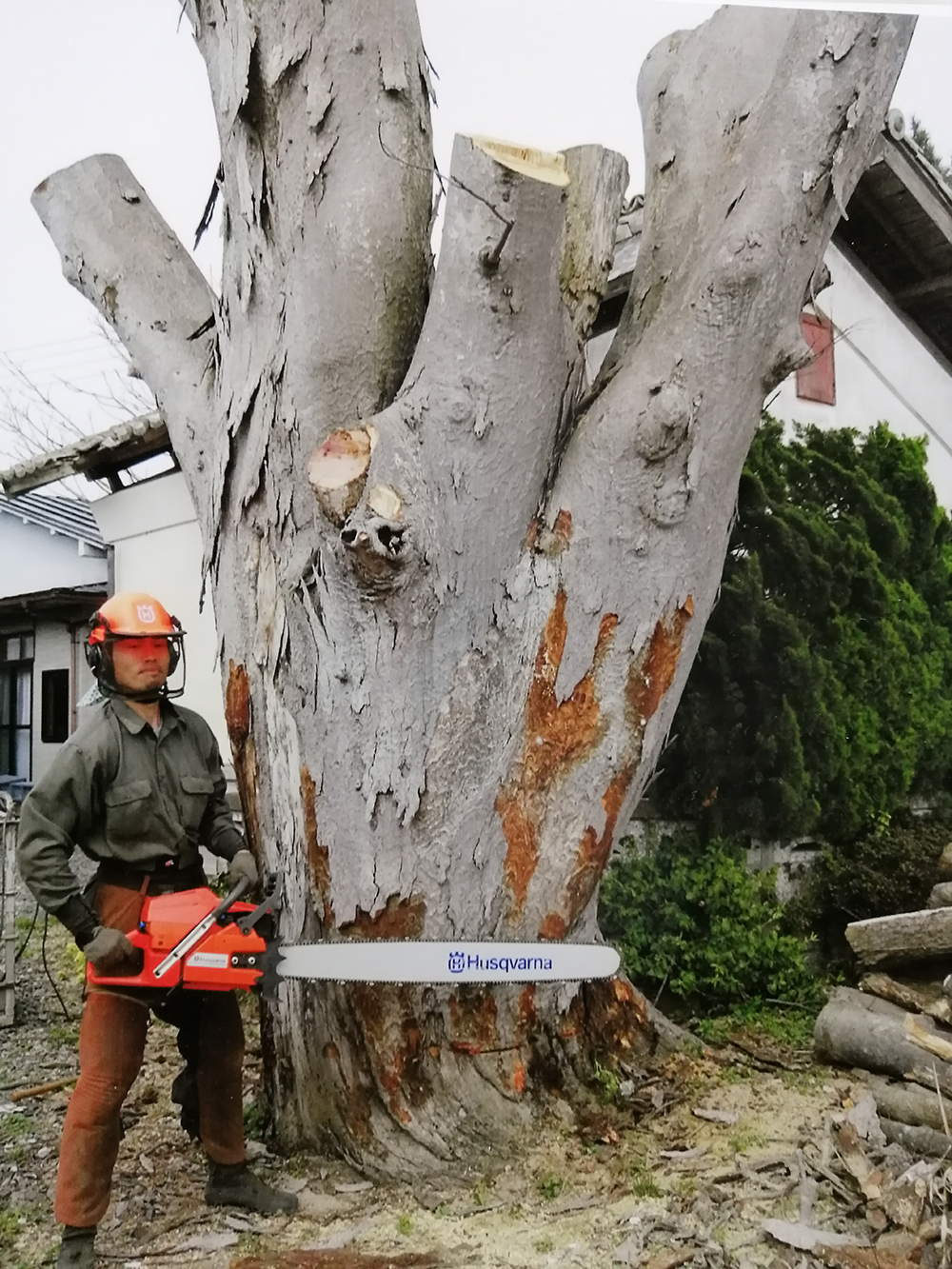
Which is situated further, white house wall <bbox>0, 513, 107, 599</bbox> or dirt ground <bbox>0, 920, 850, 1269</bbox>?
white house wall <bbox>0, 513, 107, 599</bbox>

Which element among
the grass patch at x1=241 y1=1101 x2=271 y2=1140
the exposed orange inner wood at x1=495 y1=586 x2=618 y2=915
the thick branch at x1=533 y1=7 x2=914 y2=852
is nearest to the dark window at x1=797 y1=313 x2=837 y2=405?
the thick branch at x1=533 y1=7 x2=914 y2=852

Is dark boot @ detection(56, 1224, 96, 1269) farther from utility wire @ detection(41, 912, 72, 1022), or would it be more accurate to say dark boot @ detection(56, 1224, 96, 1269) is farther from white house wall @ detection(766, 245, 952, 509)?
white house wall @ detection(766, 245, 952, 509)

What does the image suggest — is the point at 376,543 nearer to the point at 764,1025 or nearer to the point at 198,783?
the point at 198,783

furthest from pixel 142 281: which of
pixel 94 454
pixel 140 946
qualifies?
pixel 140 946

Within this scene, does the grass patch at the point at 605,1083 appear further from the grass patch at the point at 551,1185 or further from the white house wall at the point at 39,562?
the white house wall at the point at 39,562

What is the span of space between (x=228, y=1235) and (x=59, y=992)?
18.1 inches

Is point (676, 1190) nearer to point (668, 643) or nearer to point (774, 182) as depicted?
point (668, 643)

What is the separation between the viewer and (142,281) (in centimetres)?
185

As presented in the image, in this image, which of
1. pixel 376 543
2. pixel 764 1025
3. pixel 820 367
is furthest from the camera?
pixel 820 367

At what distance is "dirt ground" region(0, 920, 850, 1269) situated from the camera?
137 centimetres

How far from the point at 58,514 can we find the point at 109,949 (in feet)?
2.49

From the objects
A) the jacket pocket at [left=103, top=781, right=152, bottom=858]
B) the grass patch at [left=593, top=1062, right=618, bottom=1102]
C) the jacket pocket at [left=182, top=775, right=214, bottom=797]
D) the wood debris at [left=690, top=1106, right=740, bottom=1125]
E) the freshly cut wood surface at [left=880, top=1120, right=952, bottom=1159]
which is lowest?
the freshly cut wood surface at [left=880, top=1120, right=952, bottom=1159]

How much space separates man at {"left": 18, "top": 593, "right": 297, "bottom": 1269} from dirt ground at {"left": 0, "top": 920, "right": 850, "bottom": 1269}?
0.07 m

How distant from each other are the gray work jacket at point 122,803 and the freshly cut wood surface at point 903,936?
111 centimetres
